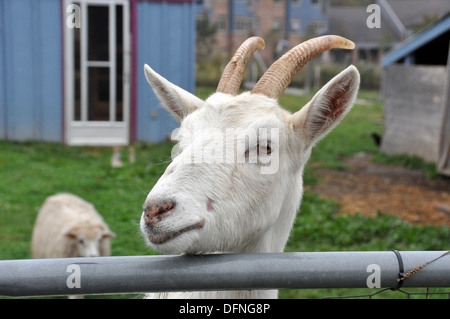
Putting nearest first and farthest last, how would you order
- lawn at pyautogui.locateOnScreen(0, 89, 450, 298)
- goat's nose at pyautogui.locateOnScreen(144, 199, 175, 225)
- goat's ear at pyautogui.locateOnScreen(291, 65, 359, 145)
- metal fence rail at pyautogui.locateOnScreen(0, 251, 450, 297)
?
metal fence rail at pyautogui.locateOnScreen(0, 251, 450, 297) → goat's nose at pyautogui.locateOnScreen(144, 199, 175, 225) → goat's ear at pyautogui.locateOnScreen(291, 65, 359, 145) → lawn at pyautogui.locateOnScreen(0, 89, 450, 298)

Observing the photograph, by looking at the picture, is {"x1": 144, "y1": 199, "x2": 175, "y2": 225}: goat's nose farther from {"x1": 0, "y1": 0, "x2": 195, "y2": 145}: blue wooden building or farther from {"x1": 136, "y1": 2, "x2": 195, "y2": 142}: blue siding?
{"x1": 136, "y1": 2, "x2": 195, "y2": 142}: blue siding

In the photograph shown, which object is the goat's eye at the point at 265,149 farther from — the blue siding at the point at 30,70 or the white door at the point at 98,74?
the blue siding at the point at 30,70

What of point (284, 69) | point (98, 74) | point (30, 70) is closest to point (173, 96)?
point (284, 69)

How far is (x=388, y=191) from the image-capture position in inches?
316

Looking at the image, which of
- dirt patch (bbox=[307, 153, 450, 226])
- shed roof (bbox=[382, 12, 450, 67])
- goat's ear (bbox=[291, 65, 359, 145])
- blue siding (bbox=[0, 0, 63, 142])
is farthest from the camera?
blue siding (bbox=[0, 0, 63, 142])

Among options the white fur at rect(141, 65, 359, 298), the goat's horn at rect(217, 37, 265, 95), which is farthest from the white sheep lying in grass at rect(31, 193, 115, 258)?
the goat's horn at rect(217, 37, 265, 95)

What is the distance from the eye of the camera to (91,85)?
10484 mm

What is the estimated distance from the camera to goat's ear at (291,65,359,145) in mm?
2043

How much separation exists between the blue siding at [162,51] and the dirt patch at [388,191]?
3.40 metres

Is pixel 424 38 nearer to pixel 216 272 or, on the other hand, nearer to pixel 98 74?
pixel 98 74

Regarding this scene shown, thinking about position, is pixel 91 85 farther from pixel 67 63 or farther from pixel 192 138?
pixel 192 138

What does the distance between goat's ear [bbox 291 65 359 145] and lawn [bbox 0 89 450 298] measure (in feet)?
6.58
